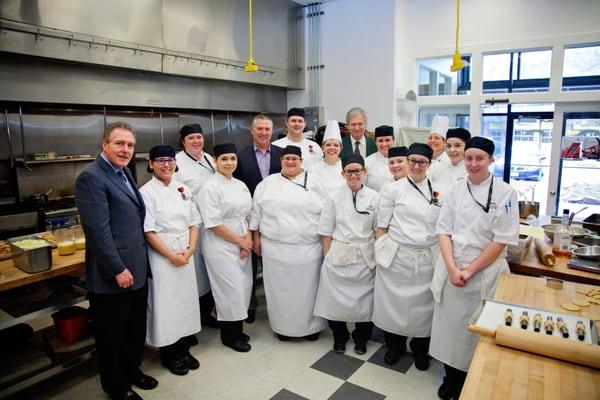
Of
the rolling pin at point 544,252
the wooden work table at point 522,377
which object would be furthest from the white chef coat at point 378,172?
the wooden work table at point 522,377

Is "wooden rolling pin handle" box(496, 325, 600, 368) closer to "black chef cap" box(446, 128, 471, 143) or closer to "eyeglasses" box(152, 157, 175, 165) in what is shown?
"black chef cap" box(446, 128, 471, 143)

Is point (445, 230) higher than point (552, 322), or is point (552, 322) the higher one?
point (445, 230)

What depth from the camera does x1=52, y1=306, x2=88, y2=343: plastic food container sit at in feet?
8.11

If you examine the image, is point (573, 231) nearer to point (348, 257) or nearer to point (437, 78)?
point (348, 257)

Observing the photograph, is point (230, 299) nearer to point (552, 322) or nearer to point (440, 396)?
point (440, 396)

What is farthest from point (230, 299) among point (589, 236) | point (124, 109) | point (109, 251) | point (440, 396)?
point (124, 109)

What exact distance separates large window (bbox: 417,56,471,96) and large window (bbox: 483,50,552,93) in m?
0.38

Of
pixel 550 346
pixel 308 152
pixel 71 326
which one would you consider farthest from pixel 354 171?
pixel 71 326

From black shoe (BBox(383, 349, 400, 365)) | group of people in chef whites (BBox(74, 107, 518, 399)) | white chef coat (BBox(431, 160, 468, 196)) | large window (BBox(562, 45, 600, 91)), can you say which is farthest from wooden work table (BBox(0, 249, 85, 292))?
large window (BBox(562, 45, 600, 91))

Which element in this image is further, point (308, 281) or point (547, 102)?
point (547, 102)

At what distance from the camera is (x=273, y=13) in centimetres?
546

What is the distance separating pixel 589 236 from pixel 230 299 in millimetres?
2350

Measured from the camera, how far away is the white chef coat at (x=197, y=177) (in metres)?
2.98

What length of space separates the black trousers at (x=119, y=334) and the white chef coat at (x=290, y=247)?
883mm
